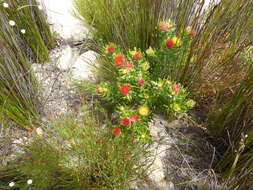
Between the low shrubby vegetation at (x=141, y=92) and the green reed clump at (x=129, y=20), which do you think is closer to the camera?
the low shrubby vegetation at (x=141, y=92)

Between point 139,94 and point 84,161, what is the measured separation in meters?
0.42

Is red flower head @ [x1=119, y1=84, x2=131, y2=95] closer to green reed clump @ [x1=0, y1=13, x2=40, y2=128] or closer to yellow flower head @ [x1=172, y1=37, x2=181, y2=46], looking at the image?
yellow flower head @ [x1=172, y1=37, x2=181, y2=46]

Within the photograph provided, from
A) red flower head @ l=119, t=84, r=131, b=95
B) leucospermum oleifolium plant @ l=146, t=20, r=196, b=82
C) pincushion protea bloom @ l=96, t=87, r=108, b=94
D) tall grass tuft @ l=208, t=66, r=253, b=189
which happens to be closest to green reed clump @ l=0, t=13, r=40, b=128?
pincushion protea bloom @ l=96, t=87, r=108, b=94

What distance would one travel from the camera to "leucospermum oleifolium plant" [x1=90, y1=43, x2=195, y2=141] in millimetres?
997

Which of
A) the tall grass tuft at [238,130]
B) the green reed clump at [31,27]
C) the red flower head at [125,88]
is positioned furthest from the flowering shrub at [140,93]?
the green reed clump at [31,27]

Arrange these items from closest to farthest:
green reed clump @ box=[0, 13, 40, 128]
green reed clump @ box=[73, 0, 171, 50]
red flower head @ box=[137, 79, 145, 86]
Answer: red flower head @ box=[137, 79, 145, 86], green reed clump @ box=[0, 13, 40, 128], green reed clump @ box=[73, 0, 171, 50]

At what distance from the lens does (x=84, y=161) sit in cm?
106

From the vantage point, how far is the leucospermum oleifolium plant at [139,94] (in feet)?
3.27

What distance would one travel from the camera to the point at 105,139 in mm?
1094

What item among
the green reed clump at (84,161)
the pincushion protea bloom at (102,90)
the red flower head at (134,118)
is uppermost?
the pincushion protea bloom at (102,90)

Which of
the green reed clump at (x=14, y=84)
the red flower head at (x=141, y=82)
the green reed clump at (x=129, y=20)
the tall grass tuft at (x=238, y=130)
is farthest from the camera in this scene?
the green reed clump at (x=129, y=20)

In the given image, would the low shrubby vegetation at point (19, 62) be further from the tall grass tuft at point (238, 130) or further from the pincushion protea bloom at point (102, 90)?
the tall grass tuft at point (238, 130)

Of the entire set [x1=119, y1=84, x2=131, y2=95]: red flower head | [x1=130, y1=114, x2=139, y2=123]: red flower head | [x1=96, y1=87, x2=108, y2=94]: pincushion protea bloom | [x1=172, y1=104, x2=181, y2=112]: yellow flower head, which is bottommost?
[x1=130, y1=114, x2=139, y2=123]: red flower head

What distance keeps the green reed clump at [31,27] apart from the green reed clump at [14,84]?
10cm
